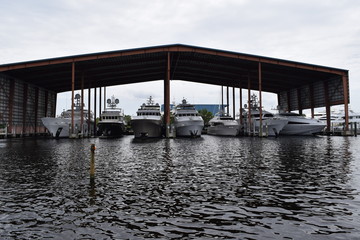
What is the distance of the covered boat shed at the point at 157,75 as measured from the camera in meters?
40.6

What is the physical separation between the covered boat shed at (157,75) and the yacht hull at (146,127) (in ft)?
7.41

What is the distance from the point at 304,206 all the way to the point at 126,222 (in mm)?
4647

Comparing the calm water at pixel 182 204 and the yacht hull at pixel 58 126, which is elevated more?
the yacht hull at pixel 58 126

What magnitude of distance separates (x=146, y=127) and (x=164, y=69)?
14.5 m

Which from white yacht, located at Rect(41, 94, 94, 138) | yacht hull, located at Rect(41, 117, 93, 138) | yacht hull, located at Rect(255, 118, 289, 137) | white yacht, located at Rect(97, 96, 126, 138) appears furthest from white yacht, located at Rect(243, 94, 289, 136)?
yacht hull, located at Rect(41, 117, 93, 138)

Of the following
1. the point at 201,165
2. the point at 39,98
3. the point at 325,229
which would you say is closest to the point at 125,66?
the point at 39,98

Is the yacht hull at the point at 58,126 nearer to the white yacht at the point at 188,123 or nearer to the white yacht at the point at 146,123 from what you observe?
the white yacht at the point at 146,123

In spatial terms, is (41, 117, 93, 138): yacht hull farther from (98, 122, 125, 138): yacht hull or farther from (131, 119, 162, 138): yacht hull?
(131, 119, 162, 138): yacht hull

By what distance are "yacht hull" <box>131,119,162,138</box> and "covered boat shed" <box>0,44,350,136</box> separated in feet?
7.41

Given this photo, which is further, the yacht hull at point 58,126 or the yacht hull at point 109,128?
the yacht hull at point 109,128

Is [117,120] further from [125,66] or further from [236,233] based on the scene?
[236,233]

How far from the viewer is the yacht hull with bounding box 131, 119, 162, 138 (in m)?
40.6

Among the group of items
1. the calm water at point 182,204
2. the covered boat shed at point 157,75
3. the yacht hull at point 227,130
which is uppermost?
the covered boat shed at point 157,75

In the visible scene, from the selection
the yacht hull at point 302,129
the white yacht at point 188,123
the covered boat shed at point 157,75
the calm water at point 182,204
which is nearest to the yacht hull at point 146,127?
the covered boat shed at point 157,75
